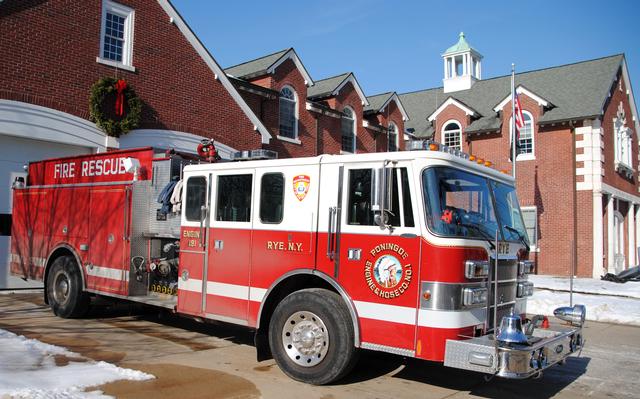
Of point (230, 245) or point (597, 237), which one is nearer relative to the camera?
point (230, 245)

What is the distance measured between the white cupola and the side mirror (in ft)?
85.5

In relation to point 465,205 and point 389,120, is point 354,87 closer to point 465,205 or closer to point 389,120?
point 389,120

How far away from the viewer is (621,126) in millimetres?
25281

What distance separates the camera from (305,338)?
574 centimetres

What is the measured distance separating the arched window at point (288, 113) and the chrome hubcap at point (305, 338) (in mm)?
14495

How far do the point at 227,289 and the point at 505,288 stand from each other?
128 inches

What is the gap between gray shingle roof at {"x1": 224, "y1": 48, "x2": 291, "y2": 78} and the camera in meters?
19.3

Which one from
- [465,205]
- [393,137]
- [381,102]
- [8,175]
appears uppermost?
[381,102]

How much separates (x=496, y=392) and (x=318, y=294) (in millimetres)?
2165

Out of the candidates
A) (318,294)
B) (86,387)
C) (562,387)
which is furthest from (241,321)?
(562,387)

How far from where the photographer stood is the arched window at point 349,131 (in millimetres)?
22812

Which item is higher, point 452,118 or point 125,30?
point 452,118

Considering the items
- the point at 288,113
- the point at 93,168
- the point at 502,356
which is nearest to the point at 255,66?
the point at 288,113

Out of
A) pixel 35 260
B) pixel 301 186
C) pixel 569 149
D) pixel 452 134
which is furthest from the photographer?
pixel 452 134
